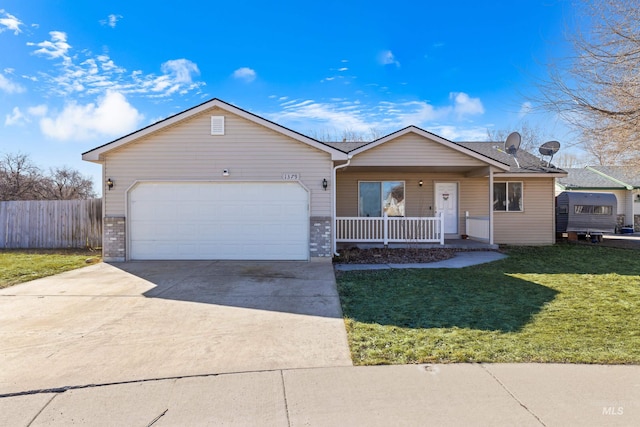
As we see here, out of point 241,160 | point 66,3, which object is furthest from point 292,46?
point 66,3

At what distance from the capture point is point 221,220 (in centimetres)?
979

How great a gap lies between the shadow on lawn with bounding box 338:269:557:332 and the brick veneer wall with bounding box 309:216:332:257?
6.10 ft

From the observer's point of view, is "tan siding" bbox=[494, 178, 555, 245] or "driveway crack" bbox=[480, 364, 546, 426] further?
"tan siding" bbox=[494, 178, 555, 245]

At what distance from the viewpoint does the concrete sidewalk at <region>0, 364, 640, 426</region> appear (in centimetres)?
258

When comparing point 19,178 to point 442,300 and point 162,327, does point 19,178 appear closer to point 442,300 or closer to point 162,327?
point 162,327

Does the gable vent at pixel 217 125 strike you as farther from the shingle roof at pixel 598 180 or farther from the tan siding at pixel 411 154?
the shingle roof at pixel 598 180

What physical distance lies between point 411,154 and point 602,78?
6.29m

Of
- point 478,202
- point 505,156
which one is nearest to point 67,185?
point 478,202

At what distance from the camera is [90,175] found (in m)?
28.5

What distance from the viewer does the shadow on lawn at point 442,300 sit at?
472 cm

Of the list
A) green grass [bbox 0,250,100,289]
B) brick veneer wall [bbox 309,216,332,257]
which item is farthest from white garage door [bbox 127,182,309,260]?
green grass [bbox 0,250,100,289]

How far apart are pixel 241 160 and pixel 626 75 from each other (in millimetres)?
8101

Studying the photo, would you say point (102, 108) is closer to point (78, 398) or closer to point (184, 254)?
point (184, 254)

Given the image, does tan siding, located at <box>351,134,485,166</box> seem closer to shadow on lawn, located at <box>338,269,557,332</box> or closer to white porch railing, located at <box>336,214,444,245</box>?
white porch railing, located at <box>336,214,444,245</box>
